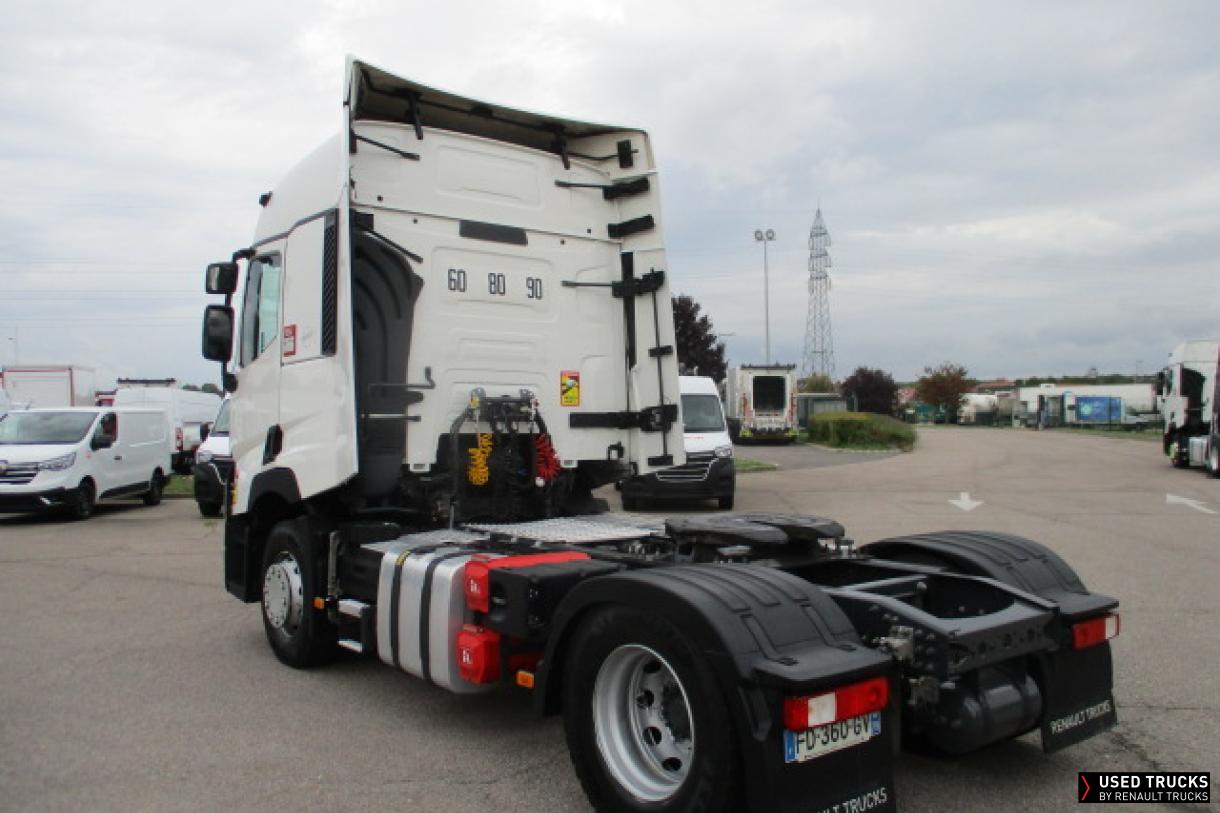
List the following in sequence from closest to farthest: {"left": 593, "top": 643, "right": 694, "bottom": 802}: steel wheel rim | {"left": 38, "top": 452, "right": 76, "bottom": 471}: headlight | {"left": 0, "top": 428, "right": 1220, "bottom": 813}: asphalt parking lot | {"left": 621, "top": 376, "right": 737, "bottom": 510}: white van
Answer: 1. {"left": 593, "top": 643, "right": 694, "bottom": 802}: steel wheel rim
2. {"left": 0, "top": 428, "right": 1220, "bottom": 813}: asphalt parking lot
3. {"left": 38, "top": 452, "right": 76, "bottom": 471}: headlight
4. {"left": 621, "top": 376, "right": 737, "bottom": 510}: white van

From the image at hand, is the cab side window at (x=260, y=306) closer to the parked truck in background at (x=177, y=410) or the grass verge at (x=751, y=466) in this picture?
the grass verge at (x=751, y=466)

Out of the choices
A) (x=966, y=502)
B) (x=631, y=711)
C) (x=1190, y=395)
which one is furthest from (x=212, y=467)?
(x=1190, y=395)

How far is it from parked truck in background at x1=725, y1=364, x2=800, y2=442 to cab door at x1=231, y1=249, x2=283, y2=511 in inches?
1228

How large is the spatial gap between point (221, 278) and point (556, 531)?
132 inches

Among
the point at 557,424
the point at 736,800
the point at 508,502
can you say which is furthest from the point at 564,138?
the point at 736,800

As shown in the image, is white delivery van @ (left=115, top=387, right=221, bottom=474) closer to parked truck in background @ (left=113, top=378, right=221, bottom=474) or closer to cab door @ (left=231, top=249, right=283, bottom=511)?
parked truck in background @ (left=113, top=378, right=221, bottom=474)

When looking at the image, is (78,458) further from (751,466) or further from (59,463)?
(751,466)

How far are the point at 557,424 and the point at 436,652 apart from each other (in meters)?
2.31

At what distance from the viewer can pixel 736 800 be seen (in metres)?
3.42

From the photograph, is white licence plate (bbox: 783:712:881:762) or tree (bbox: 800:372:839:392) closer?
white licence plate (bbox: 783:712:881:762)

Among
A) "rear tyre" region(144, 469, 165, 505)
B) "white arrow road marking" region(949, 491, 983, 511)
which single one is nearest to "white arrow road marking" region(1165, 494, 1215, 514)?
"white arrow road marking" region(949, 491, 983, 511)

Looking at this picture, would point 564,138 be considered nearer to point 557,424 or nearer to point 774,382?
point 557,424

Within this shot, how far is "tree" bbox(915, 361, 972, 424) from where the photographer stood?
93.4 m

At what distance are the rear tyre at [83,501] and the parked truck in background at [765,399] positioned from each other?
2475cm
